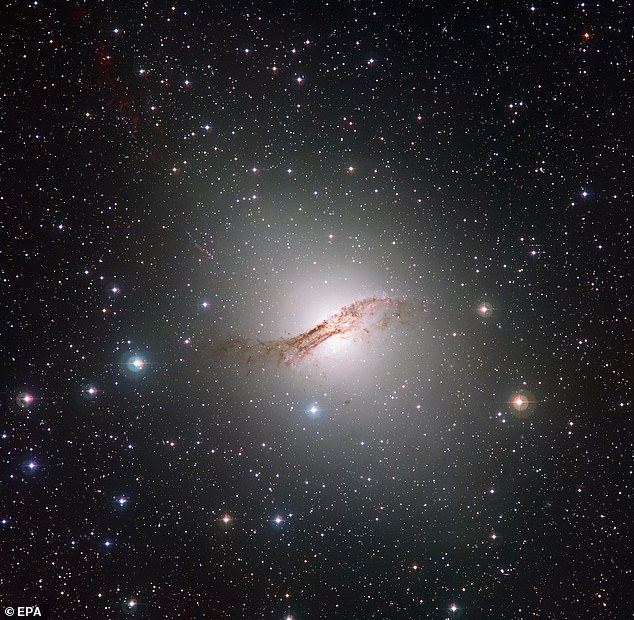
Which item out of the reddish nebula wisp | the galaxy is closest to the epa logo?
the galaxy

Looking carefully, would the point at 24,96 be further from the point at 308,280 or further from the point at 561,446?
the point at 561,446

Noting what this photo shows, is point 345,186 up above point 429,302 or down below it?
above

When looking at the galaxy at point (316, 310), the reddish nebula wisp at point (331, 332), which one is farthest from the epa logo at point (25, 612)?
the reddish nebula wisp at point (331, 332)

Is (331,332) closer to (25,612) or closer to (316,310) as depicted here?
(316,310)

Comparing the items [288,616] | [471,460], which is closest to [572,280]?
[471,460]

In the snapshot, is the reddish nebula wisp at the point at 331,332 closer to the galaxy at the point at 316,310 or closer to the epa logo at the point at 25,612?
the galaxy at the point at 316,310
